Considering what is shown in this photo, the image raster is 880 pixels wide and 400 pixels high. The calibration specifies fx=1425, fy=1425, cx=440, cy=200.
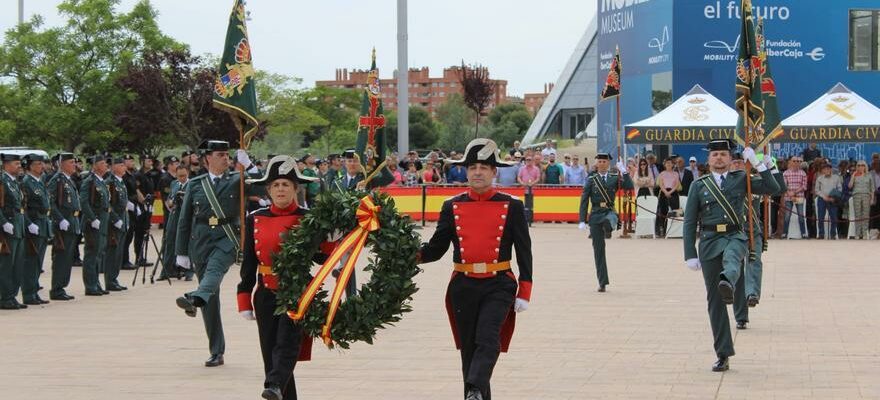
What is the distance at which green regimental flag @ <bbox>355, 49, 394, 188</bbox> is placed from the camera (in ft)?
53.8

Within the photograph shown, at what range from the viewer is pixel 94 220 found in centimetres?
1823

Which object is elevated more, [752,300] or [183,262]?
[183,262]

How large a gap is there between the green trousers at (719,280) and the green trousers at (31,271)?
8928 mm

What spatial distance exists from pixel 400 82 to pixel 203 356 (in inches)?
1015

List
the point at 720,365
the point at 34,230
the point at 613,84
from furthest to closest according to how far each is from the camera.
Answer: the point at 613,84 → the point at 34,230 → the point at 720,365

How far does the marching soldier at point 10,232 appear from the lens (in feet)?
54.2

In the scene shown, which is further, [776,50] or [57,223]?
[776,50]

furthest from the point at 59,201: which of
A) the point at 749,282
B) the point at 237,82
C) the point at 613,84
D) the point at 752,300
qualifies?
the point at 613,84

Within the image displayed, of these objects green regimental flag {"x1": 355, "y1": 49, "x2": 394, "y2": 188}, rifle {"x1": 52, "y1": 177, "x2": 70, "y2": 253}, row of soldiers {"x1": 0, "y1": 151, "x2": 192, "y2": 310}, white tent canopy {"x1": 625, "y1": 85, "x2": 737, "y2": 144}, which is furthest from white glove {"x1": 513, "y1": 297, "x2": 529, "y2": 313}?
white tent canopy {"x1": 625, "y1": 85, "x2": 737, "y2": 144}

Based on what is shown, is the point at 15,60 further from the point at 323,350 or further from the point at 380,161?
the point at 323,350

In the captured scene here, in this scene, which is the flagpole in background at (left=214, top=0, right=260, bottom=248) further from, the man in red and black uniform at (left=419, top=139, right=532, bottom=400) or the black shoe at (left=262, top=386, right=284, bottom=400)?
the black shoe at (left=262, top=386, right=284, bottom=400)

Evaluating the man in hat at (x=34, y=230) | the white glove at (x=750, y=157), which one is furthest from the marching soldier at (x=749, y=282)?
the man in hat at (x=34, y=230)

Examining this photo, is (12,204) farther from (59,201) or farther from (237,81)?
(237,81)

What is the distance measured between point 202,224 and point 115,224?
7669mm
